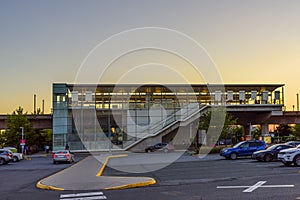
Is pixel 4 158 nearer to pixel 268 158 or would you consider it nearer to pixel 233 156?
pixel 233 156

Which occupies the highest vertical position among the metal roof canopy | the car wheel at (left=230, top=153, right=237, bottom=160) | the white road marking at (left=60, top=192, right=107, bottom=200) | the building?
the metal roof canopy

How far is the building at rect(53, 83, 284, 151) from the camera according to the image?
55.3 metres

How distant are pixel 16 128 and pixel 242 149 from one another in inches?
1533

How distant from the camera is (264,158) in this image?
101ft

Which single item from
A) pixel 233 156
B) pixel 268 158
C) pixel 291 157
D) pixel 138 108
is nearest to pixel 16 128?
pixel 138 108

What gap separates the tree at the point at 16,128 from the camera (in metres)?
63.4

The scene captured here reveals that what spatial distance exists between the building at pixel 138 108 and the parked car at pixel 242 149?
1795cm

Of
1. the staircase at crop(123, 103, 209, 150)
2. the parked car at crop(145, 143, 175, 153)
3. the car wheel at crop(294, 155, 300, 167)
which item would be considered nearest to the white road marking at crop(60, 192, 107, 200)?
the car wheel at crop(294, 155, 300, 167)

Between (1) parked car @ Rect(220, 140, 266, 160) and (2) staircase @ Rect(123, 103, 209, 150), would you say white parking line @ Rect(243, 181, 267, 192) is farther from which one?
(2) staircase @ Rect(123, 103, 209, 150)

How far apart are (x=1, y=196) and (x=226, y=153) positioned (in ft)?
79.9

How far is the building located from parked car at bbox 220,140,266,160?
58.9 feet

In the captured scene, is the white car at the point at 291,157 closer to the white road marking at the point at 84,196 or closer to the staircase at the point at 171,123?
the white road marking at the point at 84,196

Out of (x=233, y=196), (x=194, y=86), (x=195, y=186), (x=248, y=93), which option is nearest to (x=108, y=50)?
(x=195, y=186)

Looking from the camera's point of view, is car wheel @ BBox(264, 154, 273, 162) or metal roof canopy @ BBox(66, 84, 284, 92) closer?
car wheel @ BBox(264, 154, 273, 162)
